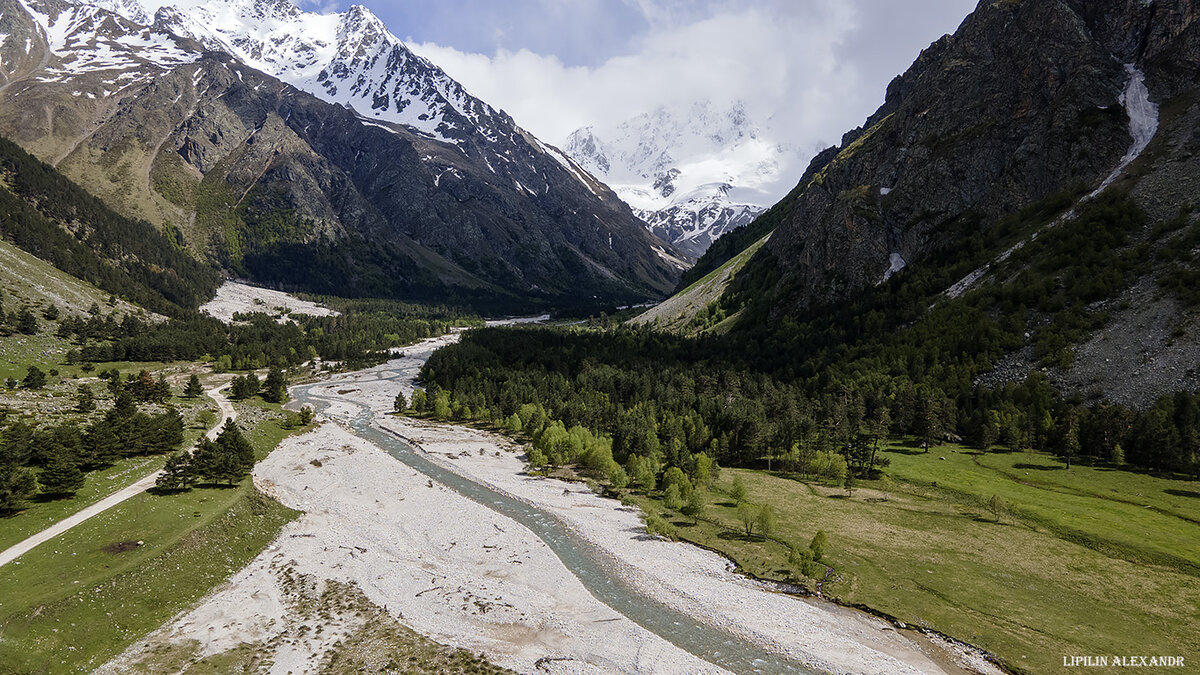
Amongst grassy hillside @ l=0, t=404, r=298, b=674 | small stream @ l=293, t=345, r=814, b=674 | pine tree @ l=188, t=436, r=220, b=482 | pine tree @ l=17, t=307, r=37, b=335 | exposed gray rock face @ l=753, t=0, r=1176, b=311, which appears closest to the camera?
grassy hillside @ l=0, t=404, r=298, b=674

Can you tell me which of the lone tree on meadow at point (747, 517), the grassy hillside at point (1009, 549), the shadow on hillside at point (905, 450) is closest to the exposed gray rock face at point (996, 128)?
the shadow on hillside at point (905, 450)

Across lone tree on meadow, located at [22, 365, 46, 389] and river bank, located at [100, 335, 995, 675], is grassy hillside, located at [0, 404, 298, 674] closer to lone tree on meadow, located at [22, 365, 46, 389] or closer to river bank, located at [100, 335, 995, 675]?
river bank, located at [100, 335, 995, 675]

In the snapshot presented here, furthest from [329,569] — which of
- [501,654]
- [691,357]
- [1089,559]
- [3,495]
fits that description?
[691,357]

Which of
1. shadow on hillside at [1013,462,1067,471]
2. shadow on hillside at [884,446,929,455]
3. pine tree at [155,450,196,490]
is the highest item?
shadow on hillside at [1013,462,1067,471]

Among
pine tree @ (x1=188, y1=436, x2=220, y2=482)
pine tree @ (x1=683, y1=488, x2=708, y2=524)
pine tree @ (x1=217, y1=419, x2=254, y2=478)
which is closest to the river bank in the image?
pine tree @ (x1=217, y1=419, x2=254, y2=478)

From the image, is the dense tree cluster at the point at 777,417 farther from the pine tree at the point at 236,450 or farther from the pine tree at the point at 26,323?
the pine tree at the point at 26,323

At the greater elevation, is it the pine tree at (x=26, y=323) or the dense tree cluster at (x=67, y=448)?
the pine tree at (x=26, y=323)

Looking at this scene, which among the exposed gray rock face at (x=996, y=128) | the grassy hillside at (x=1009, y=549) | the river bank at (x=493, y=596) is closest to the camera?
the river bank at (x=493, y=596)

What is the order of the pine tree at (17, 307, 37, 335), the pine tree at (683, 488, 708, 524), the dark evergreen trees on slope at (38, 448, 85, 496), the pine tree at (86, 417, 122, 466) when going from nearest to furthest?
the dark evergreen trees on slope at (38, 448, 85, 496)
the pine tree at (86, 417, 122, 466)
the pine tree at (683, 488, 708, 524)
the pine tree at (17, 307, 37, 335)

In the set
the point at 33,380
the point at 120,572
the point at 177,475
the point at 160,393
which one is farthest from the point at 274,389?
the point at 120,572

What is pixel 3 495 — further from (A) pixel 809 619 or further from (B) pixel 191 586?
(A) pixel 809 619
